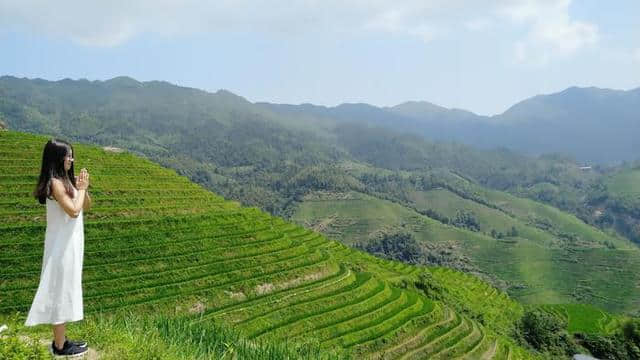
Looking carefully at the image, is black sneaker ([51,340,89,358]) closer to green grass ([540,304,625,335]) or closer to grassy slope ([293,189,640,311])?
green grass ([540,304,625,335])

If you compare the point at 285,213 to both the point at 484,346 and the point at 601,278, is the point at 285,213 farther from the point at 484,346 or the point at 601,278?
the point at 484,346

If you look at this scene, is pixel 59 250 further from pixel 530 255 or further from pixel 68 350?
pixel 530 255

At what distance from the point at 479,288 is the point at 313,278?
1751 inches

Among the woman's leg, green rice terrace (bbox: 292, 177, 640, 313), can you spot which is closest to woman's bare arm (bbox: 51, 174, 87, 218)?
the woman's leg

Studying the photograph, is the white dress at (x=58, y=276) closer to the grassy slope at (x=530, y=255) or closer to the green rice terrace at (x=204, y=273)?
the green rice terrace at (x=204, y=273)

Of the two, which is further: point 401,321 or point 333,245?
point 333,245

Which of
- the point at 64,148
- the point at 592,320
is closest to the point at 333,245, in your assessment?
the point at 592,320

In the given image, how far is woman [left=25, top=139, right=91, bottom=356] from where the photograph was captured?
8453mm

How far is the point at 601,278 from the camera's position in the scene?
422 ft

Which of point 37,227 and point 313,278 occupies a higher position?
point 37,227

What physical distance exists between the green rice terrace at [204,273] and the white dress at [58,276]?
16464 millimetres

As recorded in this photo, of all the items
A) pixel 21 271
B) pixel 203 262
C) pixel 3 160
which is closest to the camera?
pixel 21 271

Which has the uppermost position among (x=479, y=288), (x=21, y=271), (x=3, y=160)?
(x=3, y=160)

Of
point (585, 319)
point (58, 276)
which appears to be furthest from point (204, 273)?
point (585, 319)
